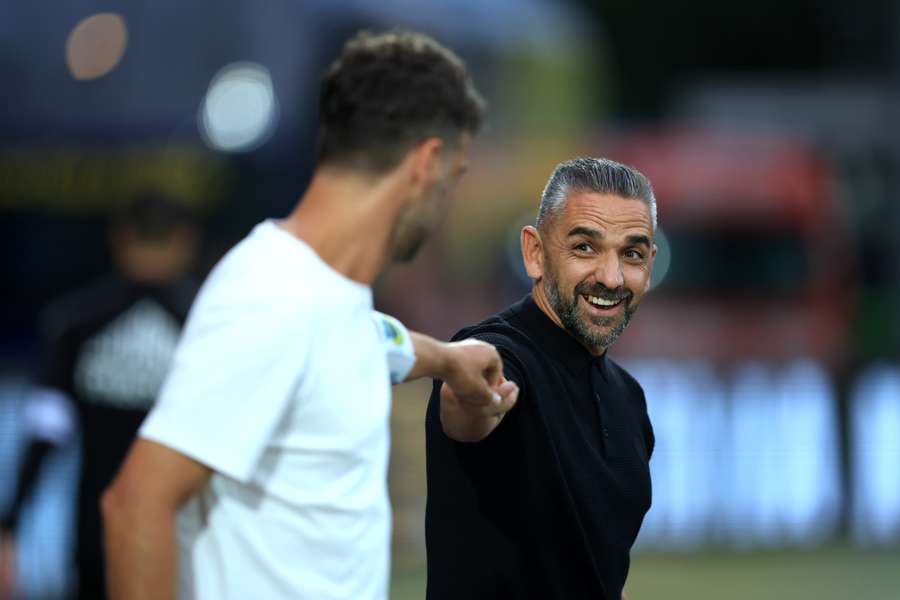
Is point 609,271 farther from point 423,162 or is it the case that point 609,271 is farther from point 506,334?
point 423,162

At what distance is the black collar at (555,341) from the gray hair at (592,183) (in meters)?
0.20

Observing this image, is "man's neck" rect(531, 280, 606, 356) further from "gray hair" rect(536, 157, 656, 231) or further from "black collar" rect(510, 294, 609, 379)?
"gray hair" rect(536, 157, 656, 231)

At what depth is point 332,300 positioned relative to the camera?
8.41 feet

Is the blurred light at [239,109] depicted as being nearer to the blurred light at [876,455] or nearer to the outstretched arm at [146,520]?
the blurred light at [876,455]

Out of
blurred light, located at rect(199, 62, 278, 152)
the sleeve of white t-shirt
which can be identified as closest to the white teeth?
the sleeve of white t-shirt

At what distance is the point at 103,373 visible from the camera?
18.4 feet

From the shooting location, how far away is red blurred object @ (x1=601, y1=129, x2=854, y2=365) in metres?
21.2

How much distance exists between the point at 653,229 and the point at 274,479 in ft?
4.10

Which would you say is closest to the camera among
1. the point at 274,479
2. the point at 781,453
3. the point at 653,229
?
the point at 274,479

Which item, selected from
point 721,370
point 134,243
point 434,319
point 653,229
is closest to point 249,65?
point 434,319

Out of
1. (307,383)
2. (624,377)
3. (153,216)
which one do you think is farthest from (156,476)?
(153,216)

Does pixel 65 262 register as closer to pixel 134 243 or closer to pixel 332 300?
pixel 134 243

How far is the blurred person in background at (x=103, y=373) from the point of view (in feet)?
18.3

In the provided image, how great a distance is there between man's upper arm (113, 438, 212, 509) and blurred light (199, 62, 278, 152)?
12747 mm
